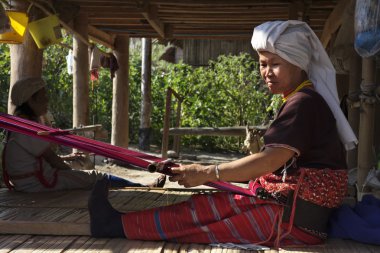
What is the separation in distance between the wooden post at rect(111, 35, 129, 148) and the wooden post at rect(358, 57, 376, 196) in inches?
181

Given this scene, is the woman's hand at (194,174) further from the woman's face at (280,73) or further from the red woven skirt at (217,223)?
the woman's face at (280,73)

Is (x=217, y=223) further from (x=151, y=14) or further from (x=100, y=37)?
(x=100, y=37)

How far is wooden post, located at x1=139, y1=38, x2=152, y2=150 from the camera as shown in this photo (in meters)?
10.1

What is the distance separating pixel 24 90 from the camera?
11.4 ft

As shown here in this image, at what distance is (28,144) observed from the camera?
137 inches

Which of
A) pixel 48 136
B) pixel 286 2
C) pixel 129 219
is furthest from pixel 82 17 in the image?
pixel 129 219

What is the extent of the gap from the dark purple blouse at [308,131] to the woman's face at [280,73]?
0.25 feet

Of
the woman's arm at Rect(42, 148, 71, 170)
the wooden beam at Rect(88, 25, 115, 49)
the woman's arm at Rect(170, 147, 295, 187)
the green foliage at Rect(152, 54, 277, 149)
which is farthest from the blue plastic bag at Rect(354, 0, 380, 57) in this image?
the green foliage at Rect(152, 54, 277, 149)

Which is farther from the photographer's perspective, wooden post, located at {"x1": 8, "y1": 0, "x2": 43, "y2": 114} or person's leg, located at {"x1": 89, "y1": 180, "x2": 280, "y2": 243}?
wooden post, located at {"x1": 8, "y1": 0, "x2": 43, "y2": 114}

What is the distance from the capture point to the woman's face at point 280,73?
210 centimetres

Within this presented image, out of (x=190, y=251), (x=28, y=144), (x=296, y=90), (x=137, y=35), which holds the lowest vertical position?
(x=190, y=251)

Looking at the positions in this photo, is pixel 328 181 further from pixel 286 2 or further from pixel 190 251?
pixel 286 2

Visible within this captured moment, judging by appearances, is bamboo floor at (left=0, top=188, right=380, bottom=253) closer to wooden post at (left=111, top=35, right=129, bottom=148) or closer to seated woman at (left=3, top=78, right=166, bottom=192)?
seated woman at (left=3, top=78, right=166, bottom=192)

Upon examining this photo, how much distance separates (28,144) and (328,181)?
2119mm
